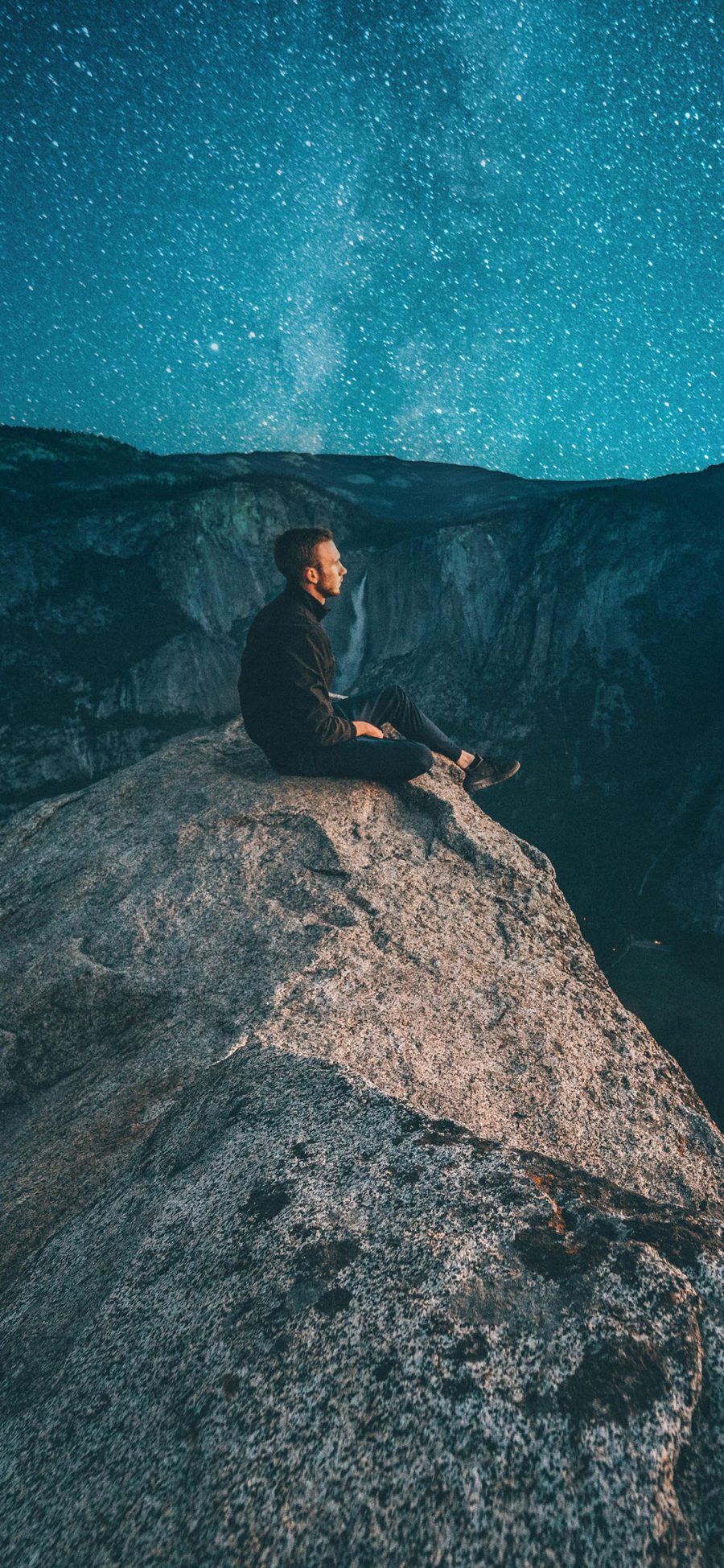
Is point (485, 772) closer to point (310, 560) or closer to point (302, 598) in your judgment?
point (302, 598)

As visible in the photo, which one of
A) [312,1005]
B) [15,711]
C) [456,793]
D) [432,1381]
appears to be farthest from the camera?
[15,711]

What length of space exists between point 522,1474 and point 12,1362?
122cm

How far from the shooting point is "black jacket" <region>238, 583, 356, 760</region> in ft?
13.3

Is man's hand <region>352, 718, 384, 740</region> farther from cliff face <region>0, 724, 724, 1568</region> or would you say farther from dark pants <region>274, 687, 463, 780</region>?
cliff face <region>0, 724, 724, 1568</region>

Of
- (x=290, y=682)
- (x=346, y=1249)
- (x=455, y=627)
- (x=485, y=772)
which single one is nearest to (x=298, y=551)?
(x=290, y=682)

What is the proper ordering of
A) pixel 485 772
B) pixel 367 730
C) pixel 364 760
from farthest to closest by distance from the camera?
pixel 485 772 → pixel 367 730 → pixel 364 760

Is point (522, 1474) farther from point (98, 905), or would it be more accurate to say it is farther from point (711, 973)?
point (711, 973)

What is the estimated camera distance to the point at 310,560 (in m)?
4.30

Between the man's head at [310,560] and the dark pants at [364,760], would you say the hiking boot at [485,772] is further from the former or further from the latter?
the man's head at [310,560]

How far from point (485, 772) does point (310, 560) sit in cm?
234

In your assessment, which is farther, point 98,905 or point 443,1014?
point 98,905

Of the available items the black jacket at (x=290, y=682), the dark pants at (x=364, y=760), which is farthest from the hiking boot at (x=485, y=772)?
the black jacket at (x=290, y=682)

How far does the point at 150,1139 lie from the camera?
6.63 ft

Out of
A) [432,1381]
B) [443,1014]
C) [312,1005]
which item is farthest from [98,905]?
[432,1381]
